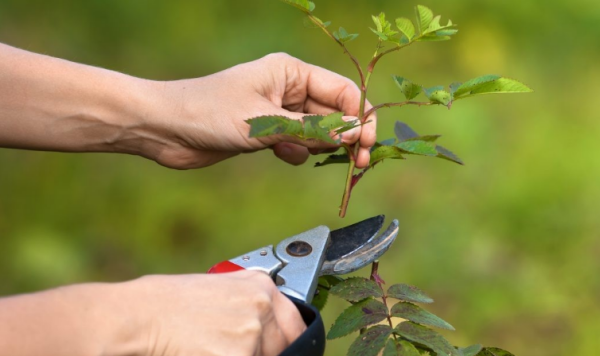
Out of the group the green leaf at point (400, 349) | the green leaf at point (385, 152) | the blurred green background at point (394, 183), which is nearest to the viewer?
the green leaf at point (400, 349)

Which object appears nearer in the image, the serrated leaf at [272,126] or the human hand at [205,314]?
the human hand at [205,314]

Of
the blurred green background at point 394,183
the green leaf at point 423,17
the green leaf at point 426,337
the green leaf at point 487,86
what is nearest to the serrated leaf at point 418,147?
the green leaf at point 487,86

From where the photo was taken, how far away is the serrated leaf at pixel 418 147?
1.50 meters

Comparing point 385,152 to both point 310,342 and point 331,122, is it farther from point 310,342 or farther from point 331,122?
point 310,342

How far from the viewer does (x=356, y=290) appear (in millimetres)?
1460

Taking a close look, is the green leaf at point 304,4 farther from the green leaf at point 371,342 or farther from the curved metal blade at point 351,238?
the green leaf at point 371,342

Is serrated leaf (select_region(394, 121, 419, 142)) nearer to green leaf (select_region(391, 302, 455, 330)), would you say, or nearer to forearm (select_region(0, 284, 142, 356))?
green leaf (select_region(391, 302, 455, 330))

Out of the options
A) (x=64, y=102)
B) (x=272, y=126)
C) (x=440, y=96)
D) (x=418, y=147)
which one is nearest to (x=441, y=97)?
(x=440, y=96)

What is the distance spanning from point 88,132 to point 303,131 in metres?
0.74

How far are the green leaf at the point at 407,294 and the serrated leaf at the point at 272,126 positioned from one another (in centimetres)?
35

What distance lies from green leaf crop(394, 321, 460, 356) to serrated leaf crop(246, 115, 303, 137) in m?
0.39

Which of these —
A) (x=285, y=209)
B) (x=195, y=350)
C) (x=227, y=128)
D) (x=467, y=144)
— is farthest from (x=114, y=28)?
(x=195, y=350)

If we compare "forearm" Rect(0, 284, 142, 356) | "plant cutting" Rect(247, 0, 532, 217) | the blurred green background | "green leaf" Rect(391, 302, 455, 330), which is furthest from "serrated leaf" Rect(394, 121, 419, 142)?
the blurred green background

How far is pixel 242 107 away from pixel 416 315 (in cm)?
62
